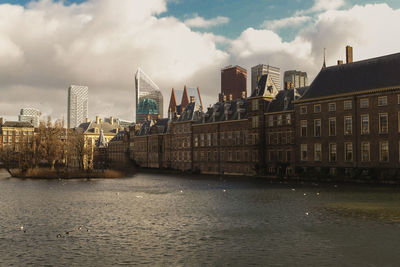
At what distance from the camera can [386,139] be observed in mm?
51688

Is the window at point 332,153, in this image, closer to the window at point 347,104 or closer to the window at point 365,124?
the window at point 365,124

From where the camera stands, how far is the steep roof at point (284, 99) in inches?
2643

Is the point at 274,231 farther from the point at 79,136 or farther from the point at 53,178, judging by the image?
the point at 79,136

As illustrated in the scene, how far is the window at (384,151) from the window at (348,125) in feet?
16.0

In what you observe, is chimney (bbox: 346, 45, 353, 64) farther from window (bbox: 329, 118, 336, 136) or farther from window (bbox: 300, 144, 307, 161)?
window (bbox: 300, 144, 307, 161)

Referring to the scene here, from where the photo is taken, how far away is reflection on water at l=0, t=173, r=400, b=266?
49.4 feet

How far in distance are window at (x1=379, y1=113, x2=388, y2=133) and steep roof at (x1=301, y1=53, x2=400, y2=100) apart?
404 cm

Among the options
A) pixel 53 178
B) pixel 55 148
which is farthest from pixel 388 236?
pixel 55 148

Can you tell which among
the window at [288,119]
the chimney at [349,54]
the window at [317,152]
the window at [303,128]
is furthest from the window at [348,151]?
the chimney at [349,54]

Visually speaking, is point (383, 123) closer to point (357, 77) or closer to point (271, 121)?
point (357, 77)

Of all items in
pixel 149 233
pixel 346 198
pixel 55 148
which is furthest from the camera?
pixel 55 148

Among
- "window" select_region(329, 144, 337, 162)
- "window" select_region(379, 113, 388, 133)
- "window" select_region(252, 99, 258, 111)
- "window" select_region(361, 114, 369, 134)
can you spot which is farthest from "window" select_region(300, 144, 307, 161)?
"window" select_region(252, 99, 258, 111)

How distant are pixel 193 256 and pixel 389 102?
45462mm

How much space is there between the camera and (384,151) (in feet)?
170
